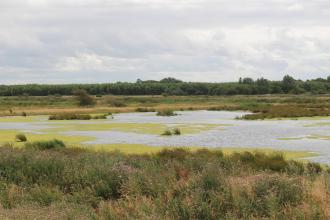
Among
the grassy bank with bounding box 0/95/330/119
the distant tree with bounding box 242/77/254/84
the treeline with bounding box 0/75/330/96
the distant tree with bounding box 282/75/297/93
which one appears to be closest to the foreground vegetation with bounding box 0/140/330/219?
the grassy bank with bounding box 0/95/330/119

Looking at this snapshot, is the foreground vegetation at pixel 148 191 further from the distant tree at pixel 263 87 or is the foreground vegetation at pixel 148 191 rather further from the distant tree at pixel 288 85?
the distant tree at pixel 288 85

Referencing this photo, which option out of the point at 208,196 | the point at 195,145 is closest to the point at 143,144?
the point at 195,145

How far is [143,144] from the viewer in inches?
1056

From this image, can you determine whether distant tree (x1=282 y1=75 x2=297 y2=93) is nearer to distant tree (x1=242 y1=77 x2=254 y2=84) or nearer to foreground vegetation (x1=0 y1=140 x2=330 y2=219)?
distant tree (x1=242 y1=77 x2=254 y2=84)

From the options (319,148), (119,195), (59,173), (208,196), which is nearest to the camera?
(208,196)

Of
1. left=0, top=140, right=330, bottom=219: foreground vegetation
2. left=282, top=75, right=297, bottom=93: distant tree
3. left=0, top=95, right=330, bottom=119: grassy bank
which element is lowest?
left=0, top=95, right=330, bottom=119: grassy bank

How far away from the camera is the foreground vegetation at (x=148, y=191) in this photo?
8656 mm

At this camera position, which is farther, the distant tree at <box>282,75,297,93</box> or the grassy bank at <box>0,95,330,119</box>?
the distant tree at <box>282,75,297,93</box>

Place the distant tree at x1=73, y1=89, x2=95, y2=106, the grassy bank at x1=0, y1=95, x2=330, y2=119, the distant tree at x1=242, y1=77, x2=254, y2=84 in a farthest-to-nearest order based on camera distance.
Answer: the distant tree at x1=242, y1=77, x2=254, y2=84, the distant tree at x1=73, y1=89, x2=95, y2=106, the grassy bank at x1=0, y1=95, x2=330, y2=119

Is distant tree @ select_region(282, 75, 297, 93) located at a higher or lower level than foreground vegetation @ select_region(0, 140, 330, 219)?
higher

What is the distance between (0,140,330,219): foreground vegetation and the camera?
8.66 meters

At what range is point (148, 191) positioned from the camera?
10.9m

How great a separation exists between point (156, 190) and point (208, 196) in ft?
4.98

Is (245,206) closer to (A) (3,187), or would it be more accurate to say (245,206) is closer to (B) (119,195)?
(B) (119,195)
